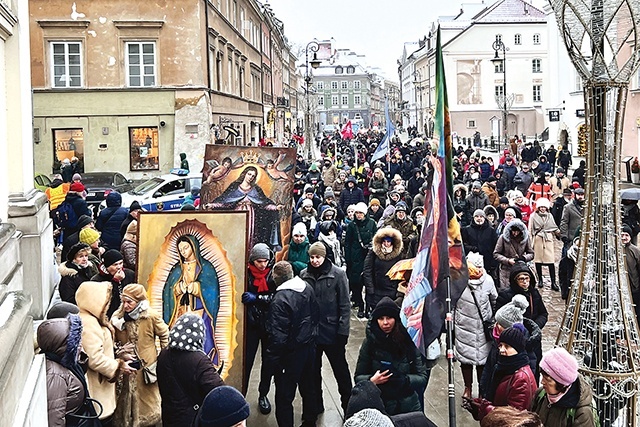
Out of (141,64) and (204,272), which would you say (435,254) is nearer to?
(204,272)

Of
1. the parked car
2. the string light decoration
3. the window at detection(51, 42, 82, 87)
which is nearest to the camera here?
the string light decoration

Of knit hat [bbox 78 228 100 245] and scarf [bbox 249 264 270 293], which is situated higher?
knit hat [bbox 78 228 100 245]

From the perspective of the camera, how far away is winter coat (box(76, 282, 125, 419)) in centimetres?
571

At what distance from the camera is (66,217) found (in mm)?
12984

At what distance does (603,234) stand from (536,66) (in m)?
73.3

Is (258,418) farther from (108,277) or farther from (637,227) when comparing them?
(637,227)

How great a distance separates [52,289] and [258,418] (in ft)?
9.79

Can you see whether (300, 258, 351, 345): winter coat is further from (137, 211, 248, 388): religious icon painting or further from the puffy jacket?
the puffy jacket

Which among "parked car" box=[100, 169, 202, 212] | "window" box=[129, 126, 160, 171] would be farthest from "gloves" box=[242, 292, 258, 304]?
"window" box=[129, 126, 160, 171]

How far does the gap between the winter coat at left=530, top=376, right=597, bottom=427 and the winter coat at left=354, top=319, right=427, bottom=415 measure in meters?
1.09

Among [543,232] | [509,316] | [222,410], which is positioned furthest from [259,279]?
[543,232]

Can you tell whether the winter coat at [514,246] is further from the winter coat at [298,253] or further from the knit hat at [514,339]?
the knit hat at [514,339]

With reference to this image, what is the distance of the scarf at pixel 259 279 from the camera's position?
7605mm

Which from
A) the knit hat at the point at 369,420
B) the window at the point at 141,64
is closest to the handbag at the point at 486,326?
the knit hat at the point at 369,420
